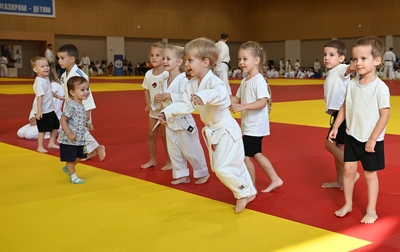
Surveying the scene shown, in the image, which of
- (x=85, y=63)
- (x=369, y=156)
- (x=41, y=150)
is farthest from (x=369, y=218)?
(x=85, y=63)

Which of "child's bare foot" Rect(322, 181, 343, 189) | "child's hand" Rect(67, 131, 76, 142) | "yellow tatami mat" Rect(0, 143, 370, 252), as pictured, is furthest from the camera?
"child's hand" Rect(67, 131, 76, 142)

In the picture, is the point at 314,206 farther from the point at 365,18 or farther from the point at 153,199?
the point at 365,18

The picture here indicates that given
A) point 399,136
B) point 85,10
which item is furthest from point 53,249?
point 85,10

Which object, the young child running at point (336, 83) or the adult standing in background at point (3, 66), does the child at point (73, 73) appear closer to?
the young child running at point (336, 83)

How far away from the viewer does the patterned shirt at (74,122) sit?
18.4 ft

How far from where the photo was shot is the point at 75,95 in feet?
18.7

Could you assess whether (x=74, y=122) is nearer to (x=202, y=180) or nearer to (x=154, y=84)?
(x=154, y=84)

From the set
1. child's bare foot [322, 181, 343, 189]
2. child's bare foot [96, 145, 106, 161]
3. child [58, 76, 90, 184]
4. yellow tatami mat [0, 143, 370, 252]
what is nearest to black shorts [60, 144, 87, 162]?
child [58, 76, 90, 184]

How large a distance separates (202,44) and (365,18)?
114 ft

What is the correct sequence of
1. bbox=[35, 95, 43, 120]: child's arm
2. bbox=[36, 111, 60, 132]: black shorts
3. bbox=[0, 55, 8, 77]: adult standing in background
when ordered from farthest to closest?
bbox=[0, 55, 8, 77]: adult standing in background < bbox=[36, 111, 60, 132]: black shorts < bbox=[35, 95, 43, 120]: child's arm

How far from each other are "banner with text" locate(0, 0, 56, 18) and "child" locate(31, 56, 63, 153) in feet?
92.3

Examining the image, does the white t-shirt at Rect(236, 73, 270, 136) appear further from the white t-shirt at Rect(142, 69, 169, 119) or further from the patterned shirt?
the patterned shirt

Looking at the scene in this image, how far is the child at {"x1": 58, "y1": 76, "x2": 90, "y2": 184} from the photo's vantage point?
5602 millimetres

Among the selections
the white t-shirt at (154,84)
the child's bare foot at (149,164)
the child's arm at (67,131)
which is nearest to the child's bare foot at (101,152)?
the child's bare foot at (149,164)
